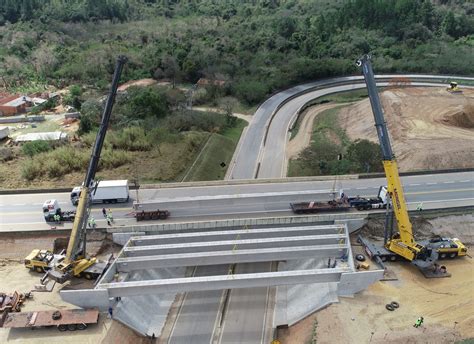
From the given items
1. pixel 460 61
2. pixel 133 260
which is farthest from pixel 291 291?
pixel 460 61

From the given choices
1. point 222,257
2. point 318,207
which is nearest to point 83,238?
point 222,257

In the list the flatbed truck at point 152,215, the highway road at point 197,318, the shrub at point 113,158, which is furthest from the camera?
the shrub at point 113,158

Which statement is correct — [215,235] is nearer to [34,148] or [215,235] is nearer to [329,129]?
[34,148]

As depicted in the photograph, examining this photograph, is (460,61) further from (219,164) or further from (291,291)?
(291,291)

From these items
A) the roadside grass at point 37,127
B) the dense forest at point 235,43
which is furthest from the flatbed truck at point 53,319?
the dense forest at point 235,43

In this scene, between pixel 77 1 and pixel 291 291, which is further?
pixel 77 1

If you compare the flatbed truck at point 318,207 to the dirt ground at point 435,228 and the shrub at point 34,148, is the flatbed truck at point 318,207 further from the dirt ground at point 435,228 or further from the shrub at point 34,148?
the shrub at point 34,148
